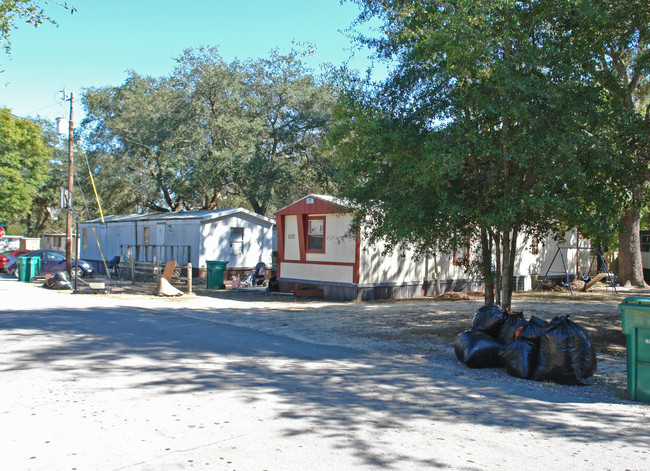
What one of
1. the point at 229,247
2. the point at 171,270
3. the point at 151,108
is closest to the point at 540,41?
the point at 171,270

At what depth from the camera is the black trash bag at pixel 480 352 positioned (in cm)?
755

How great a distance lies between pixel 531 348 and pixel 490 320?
3.49 ft

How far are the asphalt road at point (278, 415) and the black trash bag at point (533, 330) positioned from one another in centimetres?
90

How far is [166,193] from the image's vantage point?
34281 mm

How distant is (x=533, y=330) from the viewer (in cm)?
721

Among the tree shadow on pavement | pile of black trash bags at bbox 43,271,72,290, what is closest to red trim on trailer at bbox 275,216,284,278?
pile of black trash bags at bbox 43,271,72,290

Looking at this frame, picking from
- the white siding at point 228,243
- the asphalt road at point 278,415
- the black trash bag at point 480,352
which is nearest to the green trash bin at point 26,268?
the white siding at point 228,243

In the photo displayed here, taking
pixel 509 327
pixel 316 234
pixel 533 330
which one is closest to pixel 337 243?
pixel 316 234

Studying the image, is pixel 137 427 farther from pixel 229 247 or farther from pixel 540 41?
pixel 229 247

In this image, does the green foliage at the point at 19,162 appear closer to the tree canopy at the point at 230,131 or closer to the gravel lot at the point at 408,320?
the tree canopy at the point at 230,131

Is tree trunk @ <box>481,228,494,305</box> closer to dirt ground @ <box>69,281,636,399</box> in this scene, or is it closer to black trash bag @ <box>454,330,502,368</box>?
dirt ground @ <box>69,281,636,399</box>

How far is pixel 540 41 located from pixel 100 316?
11.1m

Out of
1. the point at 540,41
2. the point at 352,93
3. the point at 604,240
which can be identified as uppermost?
the point at 540,41

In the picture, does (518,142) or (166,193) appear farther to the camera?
(166,193)
